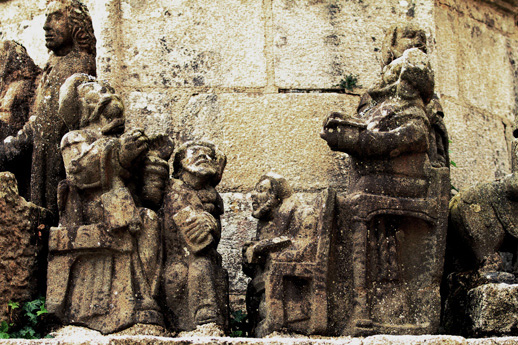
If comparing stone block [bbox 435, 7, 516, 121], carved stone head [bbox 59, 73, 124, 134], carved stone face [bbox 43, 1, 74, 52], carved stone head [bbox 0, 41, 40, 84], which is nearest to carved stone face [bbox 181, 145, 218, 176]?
carved stone head [bbox 59, 73, 124, 134]

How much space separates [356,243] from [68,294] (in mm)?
1778

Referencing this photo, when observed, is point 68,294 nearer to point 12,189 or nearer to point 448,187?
point 12,189

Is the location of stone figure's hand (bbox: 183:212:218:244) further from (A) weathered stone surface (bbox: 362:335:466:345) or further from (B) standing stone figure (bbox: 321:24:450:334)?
(A) weathered stone surface (bbox: 362:335:466:345)

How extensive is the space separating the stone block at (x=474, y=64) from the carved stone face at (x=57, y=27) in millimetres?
3159

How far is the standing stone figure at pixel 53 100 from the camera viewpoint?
21.2 ft

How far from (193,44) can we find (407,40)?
182cm

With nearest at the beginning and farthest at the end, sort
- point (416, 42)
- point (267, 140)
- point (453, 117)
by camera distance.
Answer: point (416, 42) → point (267, 140) → point (453, 117)

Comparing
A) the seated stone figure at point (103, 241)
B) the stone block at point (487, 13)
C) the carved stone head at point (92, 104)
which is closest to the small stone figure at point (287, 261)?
the seated stone figure at point (103, 241)

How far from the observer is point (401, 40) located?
6887 millimetres

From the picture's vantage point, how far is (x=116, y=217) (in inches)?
223

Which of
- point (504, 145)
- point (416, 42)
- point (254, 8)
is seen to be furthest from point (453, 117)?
point (254, 8)

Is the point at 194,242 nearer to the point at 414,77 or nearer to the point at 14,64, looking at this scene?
the point at 414,77

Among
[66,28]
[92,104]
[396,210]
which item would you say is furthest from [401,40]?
[66,28]

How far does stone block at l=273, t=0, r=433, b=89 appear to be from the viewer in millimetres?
7590
